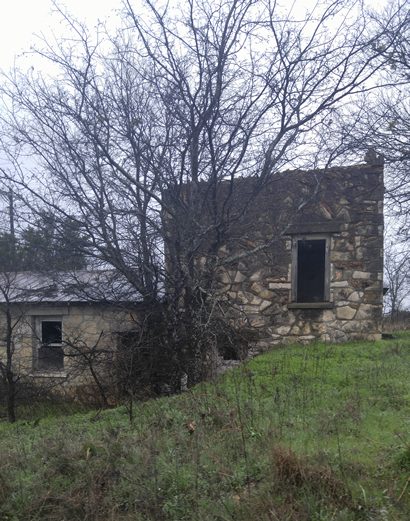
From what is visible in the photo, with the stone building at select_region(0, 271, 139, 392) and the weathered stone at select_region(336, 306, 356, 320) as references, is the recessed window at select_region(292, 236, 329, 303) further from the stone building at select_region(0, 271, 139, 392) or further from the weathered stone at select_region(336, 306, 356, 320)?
the stone building at select_region(0, 271, 139, 392)

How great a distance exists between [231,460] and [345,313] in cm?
713

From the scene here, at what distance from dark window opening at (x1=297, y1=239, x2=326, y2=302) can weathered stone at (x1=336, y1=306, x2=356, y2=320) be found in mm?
407

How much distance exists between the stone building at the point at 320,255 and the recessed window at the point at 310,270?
0.07 feet

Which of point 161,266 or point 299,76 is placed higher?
point 299,76

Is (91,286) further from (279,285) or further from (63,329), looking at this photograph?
(279,285)

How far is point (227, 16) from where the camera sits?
834cm

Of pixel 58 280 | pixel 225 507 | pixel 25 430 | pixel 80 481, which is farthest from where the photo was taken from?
pixel 58 280

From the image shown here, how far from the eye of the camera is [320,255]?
11.4m

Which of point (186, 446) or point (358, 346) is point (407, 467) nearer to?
point (186, 446)

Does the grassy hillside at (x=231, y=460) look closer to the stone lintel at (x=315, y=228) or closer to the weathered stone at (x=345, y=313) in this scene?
the weathered stone at (x=345, y=313)

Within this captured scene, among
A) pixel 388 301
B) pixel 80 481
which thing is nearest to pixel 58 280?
pixel 80 481

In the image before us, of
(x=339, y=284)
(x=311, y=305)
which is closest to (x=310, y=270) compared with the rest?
(x=339, y=284)

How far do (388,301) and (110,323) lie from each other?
2608 centimetres

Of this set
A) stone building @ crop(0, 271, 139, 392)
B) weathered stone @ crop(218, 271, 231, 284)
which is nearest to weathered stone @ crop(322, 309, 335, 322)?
weathered stone @ crop(218, 271, 231, 284)
